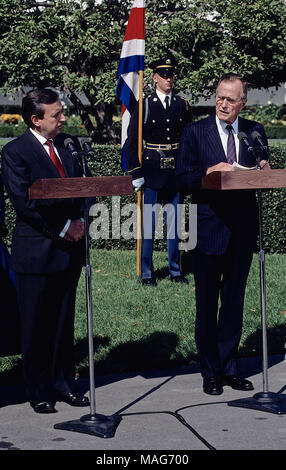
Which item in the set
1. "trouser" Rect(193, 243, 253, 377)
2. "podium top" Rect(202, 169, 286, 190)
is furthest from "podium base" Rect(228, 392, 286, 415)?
"podium top" Rect(202, 169, 286, 190)

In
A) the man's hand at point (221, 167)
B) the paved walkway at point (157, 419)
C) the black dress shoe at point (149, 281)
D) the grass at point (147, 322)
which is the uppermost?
the man's hand at point (221, 167)

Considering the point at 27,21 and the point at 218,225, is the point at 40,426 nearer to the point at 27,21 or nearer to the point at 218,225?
the point at 218,225

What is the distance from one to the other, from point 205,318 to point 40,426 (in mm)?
1422

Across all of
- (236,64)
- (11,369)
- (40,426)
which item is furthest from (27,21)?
(40,426)

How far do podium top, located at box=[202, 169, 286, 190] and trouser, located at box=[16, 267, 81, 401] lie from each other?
1106mm

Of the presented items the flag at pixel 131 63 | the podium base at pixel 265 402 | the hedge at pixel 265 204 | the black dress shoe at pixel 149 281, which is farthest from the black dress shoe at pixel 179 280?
the podium base at pixel 265 402

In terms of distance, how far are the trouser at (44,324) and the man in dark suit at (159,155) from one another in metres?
3.46

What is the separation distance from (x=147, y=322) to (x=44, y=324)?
218cm

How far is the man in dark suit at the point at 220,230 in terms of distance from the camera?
5.60m

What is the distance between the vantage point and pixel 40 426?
16.3ft

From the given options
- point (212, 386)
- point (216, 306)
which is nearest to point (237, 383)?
point (212, 386)

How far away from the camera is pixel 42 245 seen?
5160mm

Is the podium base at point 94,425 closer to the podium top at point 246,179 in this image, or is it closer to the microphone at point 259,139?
the podium top at point 246,179

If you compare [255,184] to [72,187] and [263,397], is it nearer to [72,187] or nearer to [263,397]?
[72,187]
